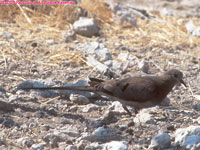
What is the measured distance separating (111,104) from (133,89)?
0.56 metres

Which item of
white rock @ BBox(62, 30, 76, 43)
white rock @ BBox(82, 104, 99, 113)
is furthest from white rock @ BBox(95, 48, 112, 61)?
white rock @ BBox(82, 104, 99, 113)

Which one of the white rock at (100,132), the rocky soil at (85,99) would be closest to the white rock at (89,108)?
the rocky soil at (85,99)

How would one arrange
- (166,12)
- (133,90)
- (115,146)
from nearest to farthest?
1. (115,146)
2. (133,90)
3. (166,12)

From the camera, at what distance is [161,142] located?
4062 mm

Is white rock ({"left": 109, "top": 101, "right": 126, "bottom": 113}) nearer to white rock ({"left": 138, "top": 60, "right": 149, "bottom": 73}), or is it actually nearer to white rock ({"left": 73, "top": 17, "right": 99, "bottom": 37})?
white rock ({"left": 138, "top": 60, "right": 149, "bottom": 73})

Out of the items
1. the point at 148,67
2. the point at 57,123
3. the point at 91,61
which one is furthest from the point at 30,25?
the point at 57,123

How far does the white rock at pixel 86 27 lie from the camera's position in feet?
25.0

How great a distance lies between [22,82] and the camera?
543cm

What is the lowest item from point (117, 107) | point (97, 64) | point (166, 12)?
point (117, 107)

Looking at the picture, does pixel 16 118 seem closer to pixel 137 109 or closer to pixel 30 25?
pixel 137 109

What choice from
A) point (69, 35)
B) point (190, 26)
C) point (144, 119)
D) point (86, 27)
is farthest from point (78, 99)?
point (190, 26)

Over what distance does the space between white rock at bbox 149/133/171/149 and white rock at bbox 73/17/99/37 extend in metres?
3.84

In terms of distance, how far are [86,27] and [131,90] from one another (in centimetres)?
295

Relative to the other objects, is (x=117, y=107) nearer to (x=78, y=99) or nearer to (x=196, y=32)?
(x=78, y=99)
